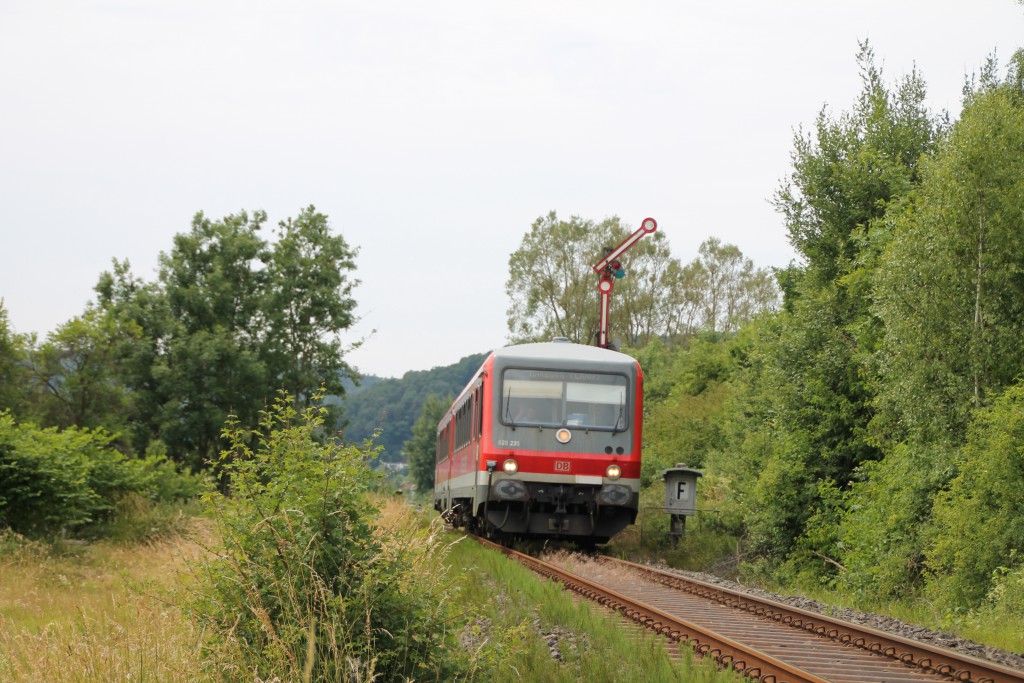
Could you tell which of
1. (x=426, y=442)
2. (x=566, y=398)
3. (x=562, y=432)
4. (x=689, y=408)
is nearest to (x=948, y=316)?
(x=566, y=398)

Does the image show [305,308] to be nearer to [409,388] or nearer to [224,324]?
[224,324]

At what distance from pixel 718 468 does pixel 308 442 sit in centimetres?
2219

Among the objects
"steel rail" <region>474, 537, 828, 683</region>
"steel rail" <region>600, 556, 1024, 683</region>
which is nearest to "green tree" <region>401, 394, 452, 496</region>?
"steel rail" <region>600, 556, 1024, 683</region>

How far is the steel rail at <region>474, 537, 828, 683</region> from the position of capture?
7262 millimetres

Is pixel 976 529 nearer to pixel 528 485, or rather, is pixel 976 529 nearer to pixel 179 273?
pixel 528 485

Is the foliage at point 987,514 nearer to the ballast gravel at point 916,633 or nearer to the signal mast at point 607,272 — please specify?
the ballast gravel at point 916,633

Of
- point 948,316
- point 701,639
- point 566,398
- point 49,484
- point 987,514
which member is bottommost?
point 701,639

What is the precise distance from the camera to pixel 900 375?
15039 millimetres

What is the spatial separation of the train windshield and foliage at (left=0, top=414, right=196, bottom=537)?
702cm

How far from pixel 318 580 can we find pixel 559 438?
35.2 feet

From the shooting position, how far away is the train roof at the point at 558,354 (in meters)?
16.1

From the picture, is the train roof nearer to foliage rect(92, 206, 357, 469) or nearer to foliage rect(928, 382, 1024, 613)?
foliage rect(928, 382, 1024, 613)

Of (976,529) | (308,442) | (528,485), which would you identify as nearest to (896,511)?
(976,529)

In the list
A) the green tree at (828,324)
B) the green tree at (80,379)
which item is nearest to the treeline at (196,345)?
the green tree at (80,379)
